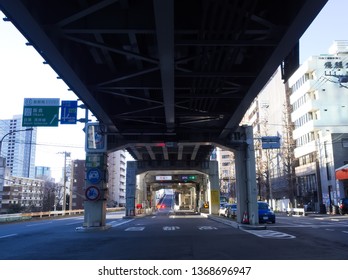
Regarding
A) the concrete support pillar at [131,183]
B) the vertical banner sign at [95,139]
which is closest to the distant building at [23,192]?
the concrete support pillar at [131,183]

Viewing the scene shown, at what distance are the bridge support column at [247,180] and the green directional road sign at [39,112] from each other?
11.9 m

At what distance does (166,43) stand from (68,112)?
12287 millimetres

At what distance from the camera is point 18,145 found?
55500 millimetres

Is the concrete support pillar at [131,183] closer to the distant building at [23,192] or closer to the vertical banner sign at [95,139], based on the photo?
the vertical banner sign at [95,139]

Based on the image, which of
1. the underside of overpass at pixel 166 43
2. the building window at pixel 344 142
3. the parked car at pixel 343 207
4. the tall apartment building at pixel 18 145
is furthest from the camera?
the building window at pixel 344 142

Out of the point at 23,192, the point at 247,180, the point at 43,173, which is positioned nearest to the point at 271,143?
the point at 247,180

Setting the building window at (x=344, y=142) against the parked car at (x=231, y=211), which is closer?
the parked car at (x=231, y=211)

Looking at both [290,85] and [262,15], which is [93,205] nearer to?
[262,15]

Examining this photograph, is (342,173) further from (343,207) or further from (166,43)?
(166,43)

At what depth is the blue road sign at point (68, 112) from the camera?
21.6 metres

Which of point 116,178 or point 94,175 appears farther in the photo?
point 116,178

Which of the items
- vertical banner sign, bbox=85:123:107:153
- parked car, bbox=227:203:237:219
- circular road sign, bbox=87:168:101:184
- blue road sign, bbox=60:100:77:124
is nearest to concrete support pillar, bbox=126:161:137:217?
parked car, bbox=227:203:237:219

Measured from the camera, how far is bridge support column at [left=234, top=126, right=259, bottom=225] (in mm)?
24384

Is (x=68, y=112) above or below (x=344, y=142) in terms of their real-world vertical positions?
below
